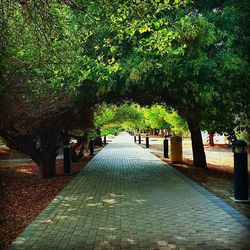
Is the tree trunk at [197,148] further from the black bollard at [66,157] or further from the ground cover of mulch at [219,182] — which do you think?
the black bollard at [66,157]

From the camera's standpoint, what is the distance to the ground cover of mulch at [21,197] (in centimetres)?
740

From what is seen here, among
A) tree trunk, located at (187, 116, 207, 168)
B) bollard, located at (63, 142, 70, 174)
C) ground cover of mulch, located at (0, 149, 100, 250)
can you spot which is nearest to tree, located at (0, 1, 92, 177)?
bollard, located at (63, 142, 70, 174)

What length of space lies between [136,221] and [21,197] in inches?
193

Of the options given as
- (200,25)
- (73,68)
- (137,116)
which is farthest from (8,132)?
(137,116)

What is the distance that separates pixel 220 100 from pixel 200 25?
2.64 m

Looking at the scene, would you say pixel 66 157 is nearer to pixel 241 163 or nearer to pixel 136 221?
pixel 241 163

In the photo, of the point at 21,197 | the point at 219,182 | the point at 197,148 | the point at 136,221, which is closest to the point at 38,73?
the point at 21,197

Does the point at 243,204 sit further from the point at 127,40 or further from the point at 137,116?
the point at 137,116

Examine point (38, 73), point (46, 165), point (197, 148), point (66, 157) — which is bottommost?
point (46, 165)

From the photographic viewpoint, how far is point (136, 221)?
24.2ft

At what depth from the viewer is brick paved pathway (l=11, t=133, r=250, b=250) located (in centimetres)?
597

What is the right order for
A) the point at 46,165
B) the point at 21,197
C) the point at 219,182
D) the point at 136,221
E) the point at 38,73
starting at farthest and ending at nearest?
the point at 46,165 → the point at 219,182 → the point at 21,197 → the point at 38,73 → the point at 136,221

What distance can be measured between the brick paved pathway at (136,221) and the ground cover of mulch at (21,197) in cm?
30

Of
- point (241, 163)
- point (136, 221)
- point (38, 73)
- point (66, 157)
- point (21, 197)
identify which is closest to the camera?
point (136, 221)
